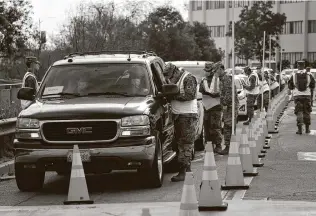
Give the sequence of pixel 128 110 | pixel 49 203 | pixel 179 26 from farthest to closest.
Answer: pixel 179 26, pixel 128 110, pixel 49 203

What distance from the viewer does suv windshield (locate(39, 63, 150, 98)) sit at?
13016 mm

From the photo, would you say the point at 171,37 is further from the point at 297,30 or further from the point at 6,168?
the point at 6,168

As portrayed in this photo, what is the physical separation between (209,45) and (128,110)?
269ft

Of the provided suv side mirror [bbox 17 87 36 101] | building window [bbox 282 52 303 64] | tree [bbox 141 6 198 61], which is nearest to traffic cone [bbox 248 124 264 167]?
suv side mirror [bbox 17 87 36 101]

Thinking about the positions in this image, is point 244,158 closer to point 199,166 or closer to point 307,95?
point 199,166

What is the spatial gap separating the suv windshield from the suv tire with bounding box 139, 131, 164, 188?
93 cm

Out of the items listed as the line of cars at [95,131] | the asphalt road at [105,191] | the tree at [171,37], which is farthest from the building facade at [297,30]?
the line of cars at [95,131]

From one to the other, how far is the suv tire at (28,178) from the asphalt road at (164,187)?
0.11 metres

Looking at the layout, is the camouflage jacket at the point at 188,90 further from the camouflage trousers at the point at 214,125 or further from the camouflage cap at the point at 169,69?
the camouflage trousers at the point at 214,125

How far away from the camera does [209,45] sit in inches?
3688

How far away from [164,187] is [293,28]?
102143 mm

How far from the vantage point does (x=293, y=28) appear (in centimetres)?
11262

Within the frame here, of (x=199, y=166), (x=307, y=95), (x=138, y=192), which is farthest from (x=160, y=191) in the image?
(x=307, y=95)

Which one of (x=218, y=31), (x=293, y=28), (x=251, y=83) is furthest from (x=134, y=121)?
(x=218, y=31)
